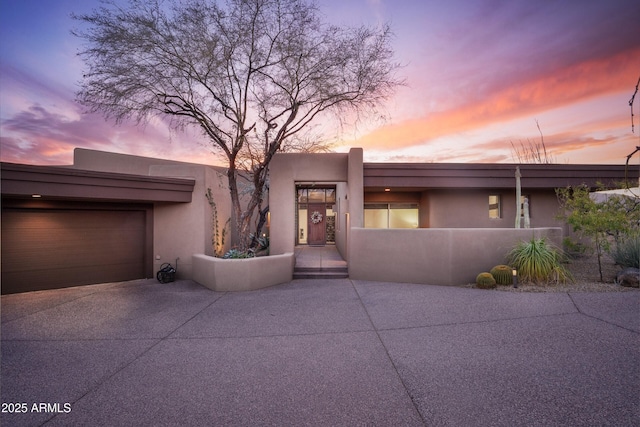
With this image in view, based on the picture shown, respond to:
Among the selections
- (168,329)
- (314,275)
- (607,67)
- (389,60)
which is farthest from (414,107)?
(168,329)

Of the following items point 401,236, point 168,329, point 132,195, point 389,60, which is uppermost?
point 389,60

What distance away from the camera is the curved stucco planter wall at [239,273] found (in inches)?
281

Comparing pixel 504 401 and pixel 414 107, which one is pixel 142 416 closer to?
pixel 504 401

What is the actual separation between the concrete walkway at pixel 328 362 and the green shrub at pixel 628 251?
1787 mm

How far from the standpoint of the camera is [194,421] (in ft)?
7.52

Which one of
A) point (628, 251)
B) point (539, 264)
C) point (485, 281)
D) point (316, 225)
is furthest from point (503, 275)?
point (316, 225)

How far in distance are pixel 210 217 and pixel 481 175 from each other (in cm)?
1027

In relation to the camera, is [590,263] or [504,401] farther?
[590,263]

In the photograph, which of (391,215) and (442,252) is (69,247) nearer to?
(442,252)

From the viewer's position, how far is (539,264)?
6777mm

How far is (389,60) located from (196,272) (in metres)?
9.53

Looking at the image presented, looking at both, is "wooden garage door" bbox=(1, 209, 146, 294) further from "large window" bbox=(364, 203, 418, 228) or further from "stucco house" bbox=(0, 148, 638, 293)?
"large window" bbox=(364, 203, 418, 228)

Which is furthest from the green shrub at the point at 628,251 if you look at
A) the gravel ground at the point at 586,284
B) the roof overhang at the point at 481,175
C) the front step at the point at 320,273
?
the front step at the point at 320,273

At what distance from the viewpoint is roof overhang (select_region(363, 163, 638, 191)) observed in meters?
9.95
